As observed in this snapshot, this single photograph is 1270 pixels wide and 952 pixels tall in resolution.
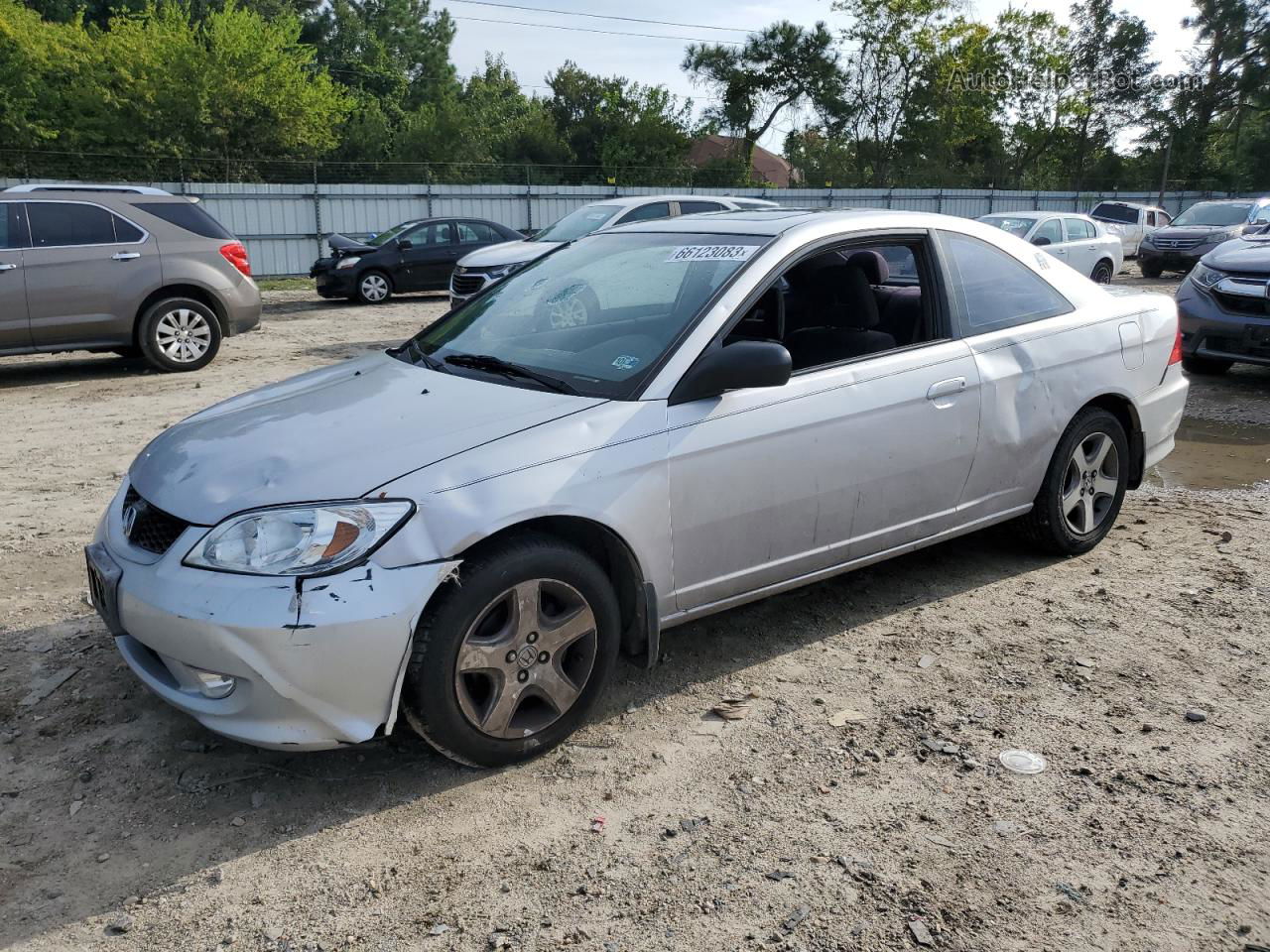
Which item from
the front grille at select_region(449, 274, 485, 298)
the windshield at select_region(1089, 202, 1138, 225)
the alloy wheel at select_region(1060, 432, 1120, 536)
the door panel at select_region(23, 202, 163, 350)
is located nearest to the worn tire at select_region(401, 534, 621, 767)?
the alloy wheel at select_region(1060, 432, 1120, 536)

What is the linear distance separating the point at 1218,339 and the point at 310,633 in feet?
29.8

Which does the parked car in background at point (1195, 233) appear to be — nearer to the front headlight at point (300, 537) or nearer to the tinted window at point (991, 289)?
the tinted window at point (991, 289)

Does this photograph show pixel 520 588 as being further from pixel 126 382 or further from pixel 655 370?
pixel 126 382

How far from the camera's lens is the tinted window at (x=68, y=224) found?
9641mm

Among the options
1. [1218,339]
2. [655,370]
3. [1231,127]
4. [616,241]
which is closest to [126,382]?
[616,241]

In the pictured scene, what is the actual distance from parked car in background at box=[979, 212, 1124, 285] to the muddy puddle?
8.66 meters

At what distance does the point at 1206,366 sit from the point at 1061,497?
6769mm

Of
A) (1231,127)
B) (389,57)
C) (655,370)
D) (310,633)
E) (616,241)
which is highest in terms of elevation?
(389,57)

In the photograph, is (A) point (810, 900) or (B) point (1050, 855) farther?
(B) point (1050, 855)

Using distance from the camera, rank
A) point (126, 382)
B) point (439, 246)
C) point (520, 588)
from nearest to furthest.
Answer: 1. point (520, 588)
2. point (126, 382)
3. point (439, 246)

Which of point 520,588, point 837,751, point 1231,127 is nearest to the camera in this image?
point 520,588

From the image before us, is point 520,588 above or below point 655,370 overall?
below

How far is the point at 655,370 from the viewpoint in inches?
137

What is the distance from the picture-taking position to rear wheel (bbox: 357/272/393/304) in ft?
61.1
